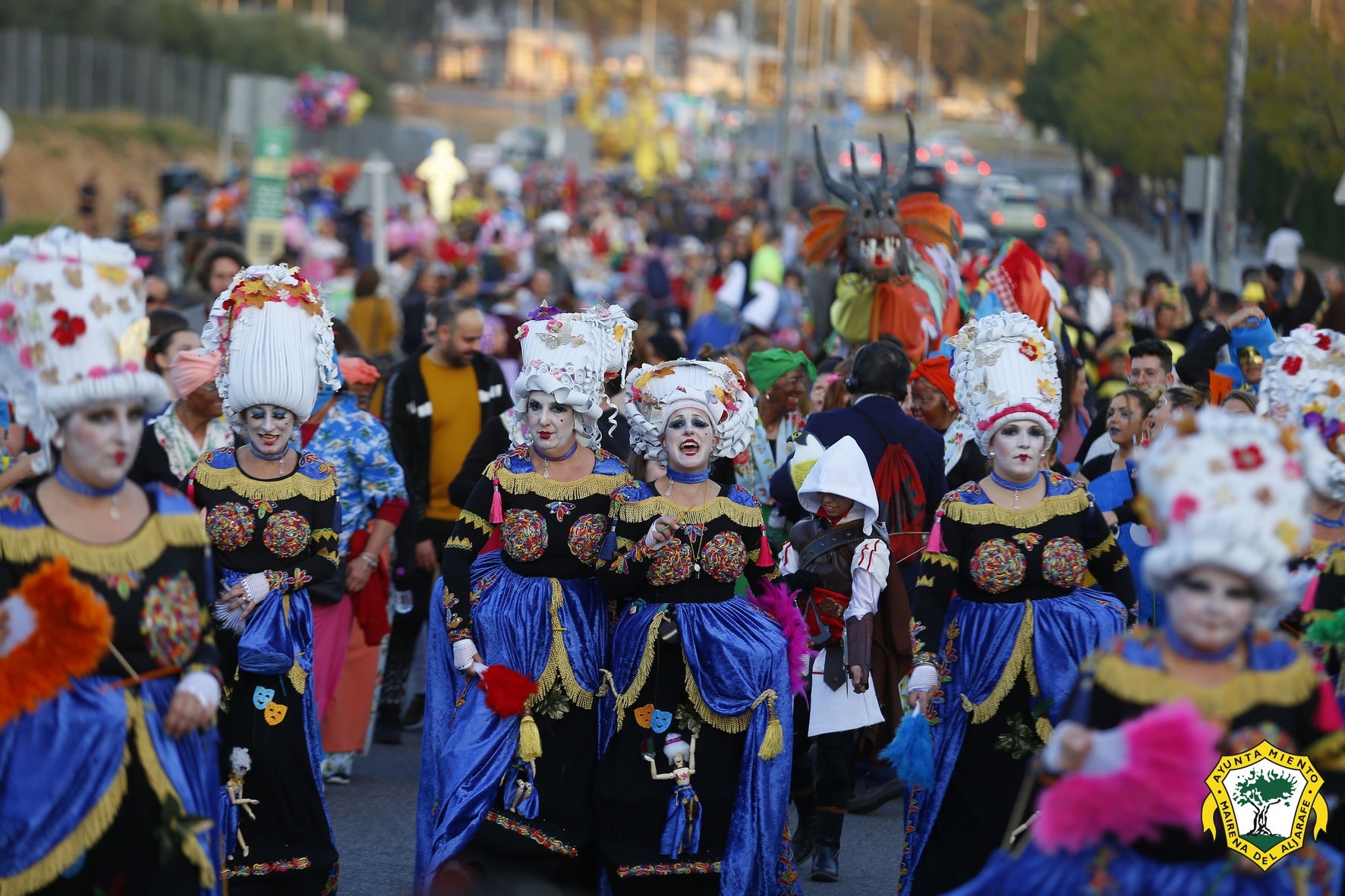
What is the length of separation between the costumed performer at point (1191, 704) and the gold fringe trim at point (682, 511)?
209 centimetres

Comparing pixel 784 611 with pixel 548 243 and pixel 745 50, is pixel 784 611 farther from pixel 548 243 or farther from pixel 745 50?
pixel 745 50

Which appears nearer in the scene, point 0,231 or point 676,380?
point 676,380

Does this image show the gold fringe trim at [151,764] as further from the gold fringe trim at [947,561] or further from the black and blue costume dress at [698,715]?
the gold fringe trim at [947,561]

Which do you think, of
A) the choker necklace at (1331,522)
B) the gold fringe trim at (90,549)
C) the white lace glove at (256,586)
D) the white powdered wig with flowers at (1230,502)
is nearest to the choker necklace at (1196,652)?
the white powdered wig with flowers at (1230,502)

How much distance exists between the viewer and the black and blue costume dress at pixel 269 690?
6617 millimetres

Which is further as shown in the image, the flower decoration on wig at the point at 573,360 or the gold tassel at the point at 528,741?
the flower decoration on wig at the point at 573,360

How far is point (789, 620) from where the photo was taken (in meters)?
6.86

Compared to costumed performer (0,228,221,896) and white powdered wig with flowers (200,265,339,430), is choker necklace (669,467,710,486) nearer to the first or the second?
white powdered wig with flowers (200,265,339,430)

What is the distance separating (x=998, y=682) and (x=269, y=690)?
2.55 metres

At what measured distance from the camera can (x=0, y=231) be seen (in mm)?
31953

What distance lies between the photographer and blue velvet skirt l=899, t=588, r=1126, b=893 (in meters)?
6.29

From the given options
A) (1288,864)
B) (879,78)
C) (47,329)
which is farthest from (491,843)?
(879,78)

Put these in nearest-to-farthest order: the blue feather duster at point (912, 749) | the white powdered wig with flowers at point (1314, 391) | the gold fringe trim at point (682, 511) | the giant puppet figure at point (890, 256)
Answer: the white powdered wig with flowers at point (1314, 391) → the blue feather duster at point (912, 749) → the gold fringe trim at point (682, 511) → the giant puppet figure at point (890, 256)

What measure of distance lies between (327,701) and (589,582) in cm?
201
